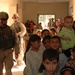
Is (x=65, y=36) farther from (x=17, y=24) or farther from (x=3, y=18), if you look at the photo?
(x=17, y=24)

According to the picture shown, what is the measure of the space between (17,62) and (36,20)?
1061 cm

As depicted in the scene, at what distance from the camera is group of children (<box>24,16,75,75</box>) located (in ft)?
7.07

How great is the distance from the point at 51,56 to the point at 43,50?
1.08m

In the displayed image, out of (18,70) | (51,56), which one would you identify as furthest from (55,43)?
(18,70)

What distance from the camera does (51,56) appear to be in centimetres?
217

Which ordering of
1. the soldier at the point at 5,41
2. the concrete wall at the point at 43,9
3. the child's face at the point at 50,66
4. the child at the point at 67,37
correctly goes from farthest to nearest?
1. the concrete wall at the point at 43,9
2. the soldier at the point at 5,41
3. the child at the point at 67,37
4. the child's face at the point at 50,66

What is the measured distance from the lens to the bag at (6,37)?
438cm

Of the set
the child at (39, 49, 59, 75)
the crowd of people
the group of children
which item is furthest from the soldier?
the child at (39, 49, 59, 75)

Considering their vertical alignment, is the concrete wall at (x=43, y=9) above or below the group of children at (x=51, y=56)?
above

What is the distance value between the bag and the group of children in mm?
836

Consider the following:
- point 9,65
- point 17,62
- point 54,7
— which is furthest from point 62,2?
point 9,65

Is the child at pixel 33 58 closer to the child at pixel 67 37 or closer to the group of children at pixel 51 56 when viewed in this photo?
the group of children at pixel 51 56

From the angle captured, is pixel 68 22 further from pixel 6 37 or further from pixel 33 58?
pixel 33 58


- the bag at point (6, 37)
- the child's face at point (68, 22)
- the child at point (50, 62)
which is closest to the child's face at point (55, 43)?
the child's face at point (68, 22)
